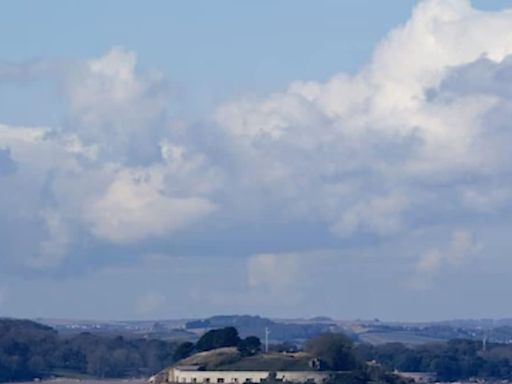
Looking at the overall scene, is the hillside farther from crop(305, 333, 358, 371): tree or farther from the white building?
crop(305, 333, 358, 371): tree

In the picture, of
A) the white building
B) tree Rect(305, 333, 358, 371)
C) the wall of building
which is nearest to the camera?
the white building

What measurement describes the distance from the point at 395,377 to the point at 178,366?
2330 cm

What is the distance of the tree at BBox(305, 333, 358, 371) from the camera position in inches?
7426

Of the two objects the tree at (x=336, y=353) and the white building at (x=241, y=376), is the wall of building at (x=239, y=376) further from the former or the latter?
the tree at (x=336, y=353)

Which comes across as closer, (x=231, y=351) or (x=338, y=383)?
(x=338, y=383)

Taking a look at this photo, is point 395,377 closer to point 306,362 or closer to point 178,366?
point 306,362

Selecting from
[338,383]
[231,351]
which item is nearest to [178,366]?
[231,351]

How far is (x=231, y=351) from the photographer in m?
198

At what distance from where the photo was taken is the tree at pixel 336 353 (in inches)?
7426

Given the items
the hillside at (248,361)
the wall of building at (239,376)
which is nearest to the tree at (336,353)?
the hillside at (248,361)

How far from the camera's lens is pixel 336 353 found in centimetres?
19062

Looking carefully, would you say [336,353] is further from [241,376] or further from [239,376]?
[239,376]

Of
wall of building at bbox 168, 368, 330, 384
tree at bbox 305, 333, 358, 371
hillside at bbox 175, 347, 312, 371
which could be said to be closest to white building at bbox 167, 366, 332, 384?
wall of building at bbox 168, 368, 330, 384

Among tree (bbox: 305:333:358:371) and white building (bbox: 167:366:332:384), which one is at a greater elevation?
tree (bbox: 305:333:358:371)
